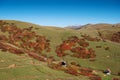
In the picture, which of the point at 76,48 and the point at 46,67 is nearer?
the point at 46,67

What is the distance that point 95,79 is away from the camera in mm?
52844

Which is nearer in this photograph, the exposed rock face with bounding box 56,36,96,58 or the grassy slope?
the grassy slope

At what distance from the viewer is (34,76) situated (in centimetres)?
4603

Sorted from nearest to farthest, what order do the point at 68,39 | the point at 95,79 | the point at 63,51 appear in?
the point at 95,79, the point at 63,51, the point at 68,39

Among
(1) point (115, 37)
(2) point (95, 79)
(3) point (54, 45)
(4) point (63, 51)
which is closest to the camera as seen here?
(2) point (95, 79)

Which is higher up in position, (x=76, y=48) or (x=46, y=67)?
(x=76, y=48)

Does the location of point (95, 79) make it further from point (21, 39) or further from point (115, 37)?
point (115, 37)

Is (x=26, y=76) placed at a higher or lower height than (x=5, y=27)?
lower

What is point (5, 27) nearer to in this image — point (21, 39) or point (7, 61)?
point (21, 39)

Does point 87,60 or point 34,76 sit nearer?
point 34,76

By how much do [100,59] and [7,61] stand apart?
4638cm

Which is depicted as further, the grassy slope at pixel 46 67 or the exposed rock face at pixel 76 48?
the exposed rock face at pixel 76 48

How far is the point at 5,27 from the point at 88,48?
52916 millimetres

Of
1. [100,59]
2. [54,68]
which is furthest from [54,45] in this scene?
[54,68]
